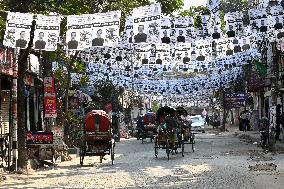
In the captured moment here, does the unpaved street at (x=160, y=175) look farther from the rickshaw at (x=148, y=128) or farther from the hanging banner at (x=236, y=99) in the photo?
the hanging banner at (x=236, y=99)

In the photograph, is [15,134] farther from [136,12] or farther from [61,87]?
[61,87]

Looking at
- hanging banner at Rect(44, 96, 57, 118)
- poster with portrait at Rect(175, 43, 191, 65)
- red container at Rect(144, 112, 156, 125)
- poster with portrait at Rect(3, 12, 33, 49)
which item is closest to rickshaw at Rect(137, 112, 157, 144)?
red container at Rect(144, 112, 156, 125)

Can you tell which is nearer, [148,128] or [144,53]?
[144,53]

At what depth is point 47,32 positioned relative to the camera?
15594mm

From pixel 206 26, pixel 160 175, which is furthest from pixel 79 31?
pixel 206 26

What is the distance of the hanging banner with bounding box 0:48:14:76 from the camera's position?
21920mm

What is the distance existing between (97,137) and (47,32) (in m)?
6.59

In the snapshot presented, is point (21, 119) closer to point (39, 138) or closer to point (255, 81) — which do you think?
point (39, 138)

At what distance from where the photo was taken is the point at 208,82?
55.0m

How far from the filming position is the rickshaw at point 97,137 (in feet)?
69.2

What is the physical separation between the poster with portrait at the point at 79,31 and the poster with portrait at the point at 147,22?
126 centimetres

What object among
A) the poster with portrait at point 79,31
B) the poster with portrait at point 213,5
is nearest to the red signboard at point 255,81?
the poster with portrait at point 213,5

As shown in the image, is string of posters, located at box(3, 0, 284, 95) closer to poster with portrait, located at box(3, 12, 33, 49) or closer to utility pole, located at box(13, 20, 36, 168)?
poster with portrait, located at box(3, 12, 33, 49)

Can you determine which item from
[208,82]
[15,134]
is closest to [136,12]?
[15,134]
